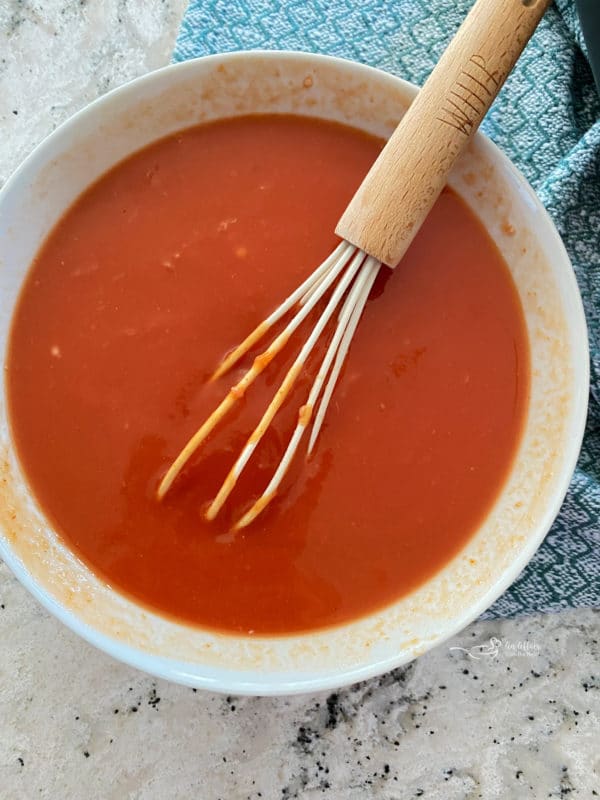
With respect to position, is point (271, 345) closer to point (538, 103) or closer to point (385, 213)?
point (385, 213)

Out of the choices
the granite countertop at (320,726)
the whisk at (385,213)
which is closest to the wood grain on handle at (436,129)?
the whisk at (385,213)

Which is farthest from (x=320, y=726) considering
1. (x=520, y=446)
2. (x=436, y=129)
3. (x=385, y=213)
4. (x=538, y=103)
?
(x=538, y=103)

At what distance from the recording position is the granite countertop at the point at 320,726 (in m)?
1.13

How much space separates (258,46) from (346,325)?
467mm

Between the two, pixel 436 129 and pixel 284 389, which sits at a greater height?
pixel 436 129

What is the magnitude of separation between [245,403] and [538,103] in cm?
59

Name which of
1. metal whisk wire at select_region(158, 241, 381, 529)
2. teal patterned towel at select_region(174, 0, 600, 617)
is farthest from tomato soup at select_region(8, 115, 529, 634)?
teal patterned towel at select_region(174, 0, 600, 617)

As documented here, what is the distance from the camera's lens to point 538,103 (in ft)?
3.71

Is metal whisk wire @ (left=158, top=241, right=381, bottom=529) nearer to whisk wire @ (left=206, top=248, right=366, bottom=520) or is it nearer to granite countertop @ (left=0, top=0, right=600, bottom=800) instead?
whisk wire @ (left=206, top=248, right=366, bottom=520)

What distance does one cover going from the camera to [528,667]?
3.78 feet

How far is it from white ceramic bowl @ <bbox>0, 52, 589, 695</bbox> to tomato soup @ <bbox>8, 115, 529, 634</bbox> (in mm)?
24

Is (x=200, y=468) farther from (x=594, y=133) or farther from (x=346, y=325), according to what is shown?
(x=594, y=133)

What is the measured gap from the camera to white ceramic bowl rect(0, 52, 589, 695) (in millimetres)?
1008

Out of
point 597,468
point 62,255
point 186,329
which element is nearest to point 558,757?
point 597,468
